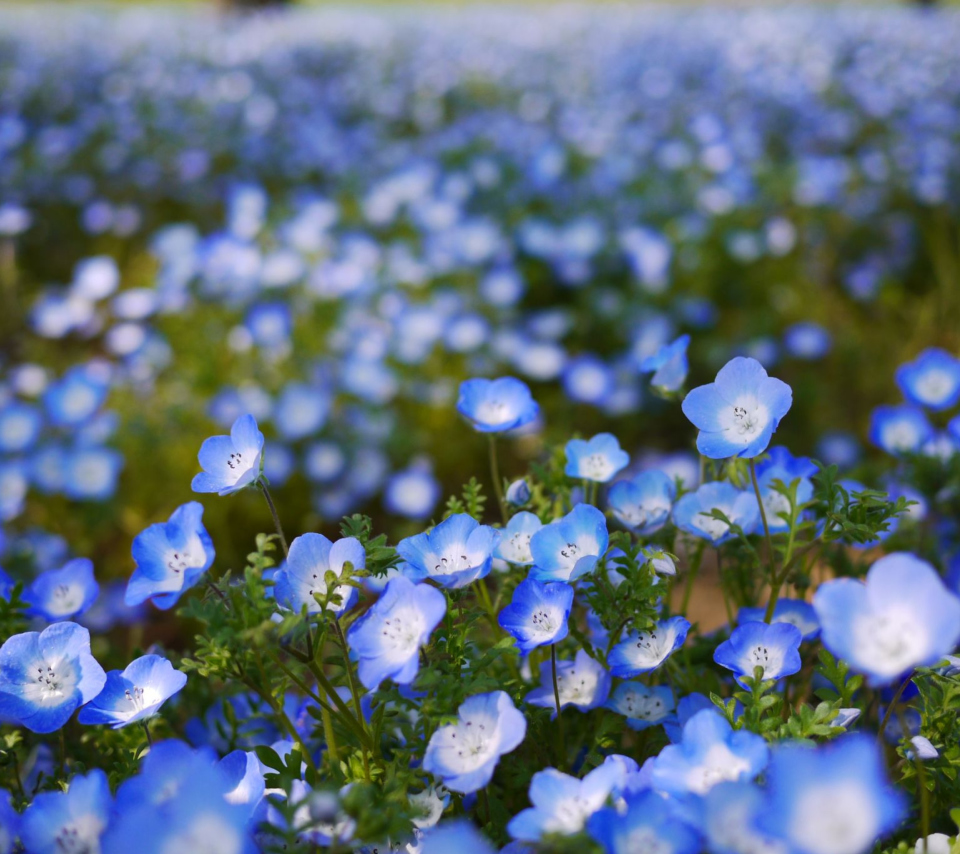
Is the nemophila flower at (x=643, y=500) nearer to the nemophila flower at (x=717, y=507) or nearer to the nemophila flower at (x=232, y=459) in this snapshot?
the nemophila flower at (x=717, y=507)

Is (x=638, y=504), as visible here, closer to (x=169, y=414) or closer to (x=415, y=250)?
(x=169, y=414)

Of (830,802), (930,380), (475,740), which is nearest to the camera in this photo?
(830,802)

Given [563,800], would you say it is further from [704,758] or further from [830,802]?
[830,802]

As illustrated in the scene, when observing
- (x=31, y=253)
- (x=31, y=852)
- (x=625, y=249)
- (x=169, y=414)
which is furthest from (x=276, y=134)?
(x=31, y=852)

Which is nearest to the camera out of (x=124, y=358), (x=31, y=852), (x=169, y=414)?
(x=31, y=852)

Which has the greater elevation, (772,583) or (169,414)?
(772,583)

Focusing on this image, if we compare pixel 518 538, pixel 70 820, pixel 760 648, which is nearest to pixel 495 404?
pixel 518 538

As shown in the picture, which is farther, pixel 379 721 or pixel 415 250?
pixel 415 250
